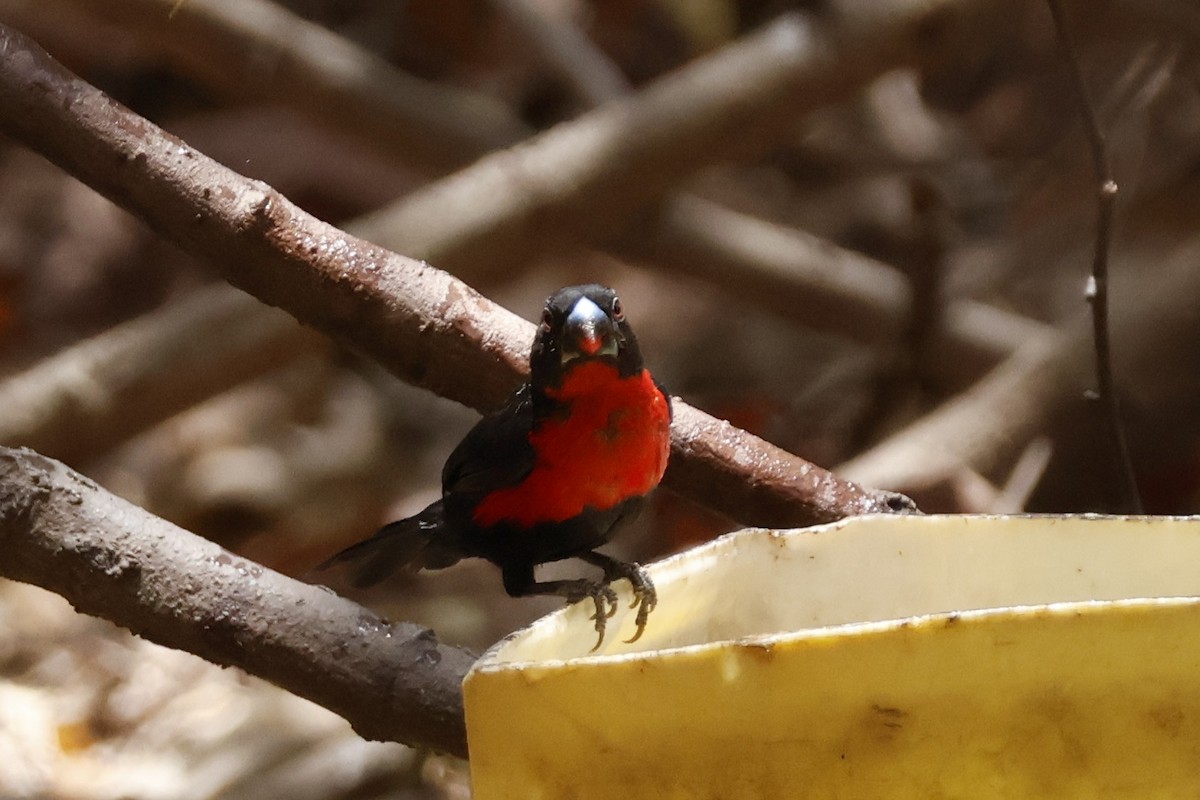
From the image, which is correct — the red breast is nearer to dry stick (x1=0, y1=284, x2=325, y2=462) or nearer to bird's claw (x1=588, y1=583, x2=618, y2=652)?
bird's claw (x1=588, y1=583, x2=618, y2=652)

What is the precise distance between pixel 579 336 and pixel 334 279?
1.09 feet

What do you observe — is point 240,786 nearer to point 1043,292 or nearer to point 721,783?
point 721,783

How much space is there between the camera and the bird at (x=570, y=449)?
1382 mm

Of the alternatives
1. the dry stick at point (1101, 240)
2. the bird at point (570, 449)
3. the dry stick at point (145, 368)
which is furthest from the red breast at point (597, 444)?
the dry stick at point (145, 368)

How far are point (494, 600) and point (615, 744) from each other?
219cm

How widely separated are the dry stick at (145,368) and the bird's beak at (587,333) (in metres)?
1.31

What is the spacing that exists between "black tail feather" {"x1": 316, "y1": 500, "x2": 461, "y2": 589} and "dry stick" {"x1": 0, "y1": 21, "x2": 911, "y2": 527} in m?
0.18

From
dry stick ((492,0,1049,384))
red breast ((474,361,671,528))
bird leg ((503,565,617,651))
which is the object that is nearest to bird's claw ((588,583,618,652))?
bird leg ((503,565,617,651))

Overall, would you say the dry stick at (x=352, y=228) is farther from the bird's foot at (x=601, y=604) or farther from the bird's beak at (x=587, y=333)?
the bird's foot at (x=601, y=604)

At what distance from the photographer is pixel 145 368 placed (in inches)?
100

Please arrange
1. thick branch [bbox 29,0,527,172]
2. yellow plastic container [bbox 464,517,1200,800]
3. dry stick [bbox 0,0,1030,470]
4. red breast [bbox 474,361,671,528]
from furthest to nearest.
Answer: thick branch [bbox 29,0,527,172] < dry stick [bbox 0,0,1030,470] < red breast [bbox 474,361,671,528] < yellow plastic container [bbox 464,517,1200,800]

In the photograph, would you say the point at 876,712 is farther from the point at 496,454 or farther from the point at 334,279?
the point at 334,279

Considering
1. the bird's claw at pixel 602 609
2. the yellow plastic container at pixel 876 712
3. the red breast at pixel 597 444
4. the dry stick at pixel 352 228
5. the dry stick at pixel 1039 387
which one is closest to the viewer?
the yellow plastic container at pixel 876 712

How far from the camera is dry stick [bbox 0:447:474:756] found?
129cm
